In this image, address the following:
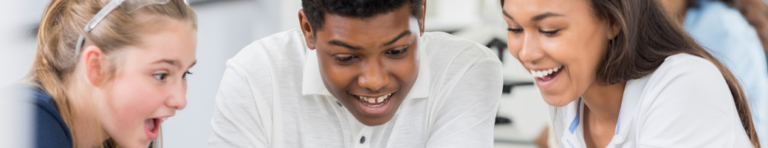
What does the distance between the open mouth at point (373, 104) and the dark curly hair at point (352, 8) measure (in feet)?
0.49

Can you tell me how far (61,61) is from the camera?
3.13ft

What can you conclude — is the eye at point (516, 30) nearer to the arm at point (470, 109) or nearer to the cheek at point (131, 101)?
the arm at point (470, 109)

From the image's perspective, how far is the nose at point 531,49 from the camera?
101 cm

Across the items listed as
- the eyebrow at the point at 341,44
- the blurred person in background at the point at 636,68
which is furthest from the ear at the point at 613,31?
the eyebrow at the point at 341,44

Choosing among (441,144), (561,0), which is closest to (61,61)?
(441,144)

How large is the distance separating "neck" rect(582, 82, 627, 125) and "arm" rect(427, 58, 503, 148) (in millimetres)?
182

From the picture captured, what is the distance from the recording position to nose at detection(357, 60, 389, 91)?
981 millimetres

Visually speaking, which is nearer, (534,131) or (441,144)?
(441,144)

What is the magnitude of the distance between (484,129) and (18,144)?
0.80 meters

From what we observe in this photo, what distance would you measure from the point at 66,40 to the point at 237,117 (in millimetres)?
326

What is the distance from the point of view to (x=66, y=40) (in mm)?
950

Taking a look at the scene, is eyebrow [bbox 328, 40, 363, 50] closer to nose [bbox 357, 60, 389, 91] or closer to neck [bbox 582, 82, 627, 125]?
nose [bbox 357, 60, 389, 91]

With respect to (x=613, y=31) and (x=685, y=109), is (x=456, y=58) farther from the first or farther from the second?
(x=685, y=109)

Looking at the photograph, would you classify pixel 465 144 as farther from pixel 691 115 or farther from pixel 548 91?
pixel 691 115
